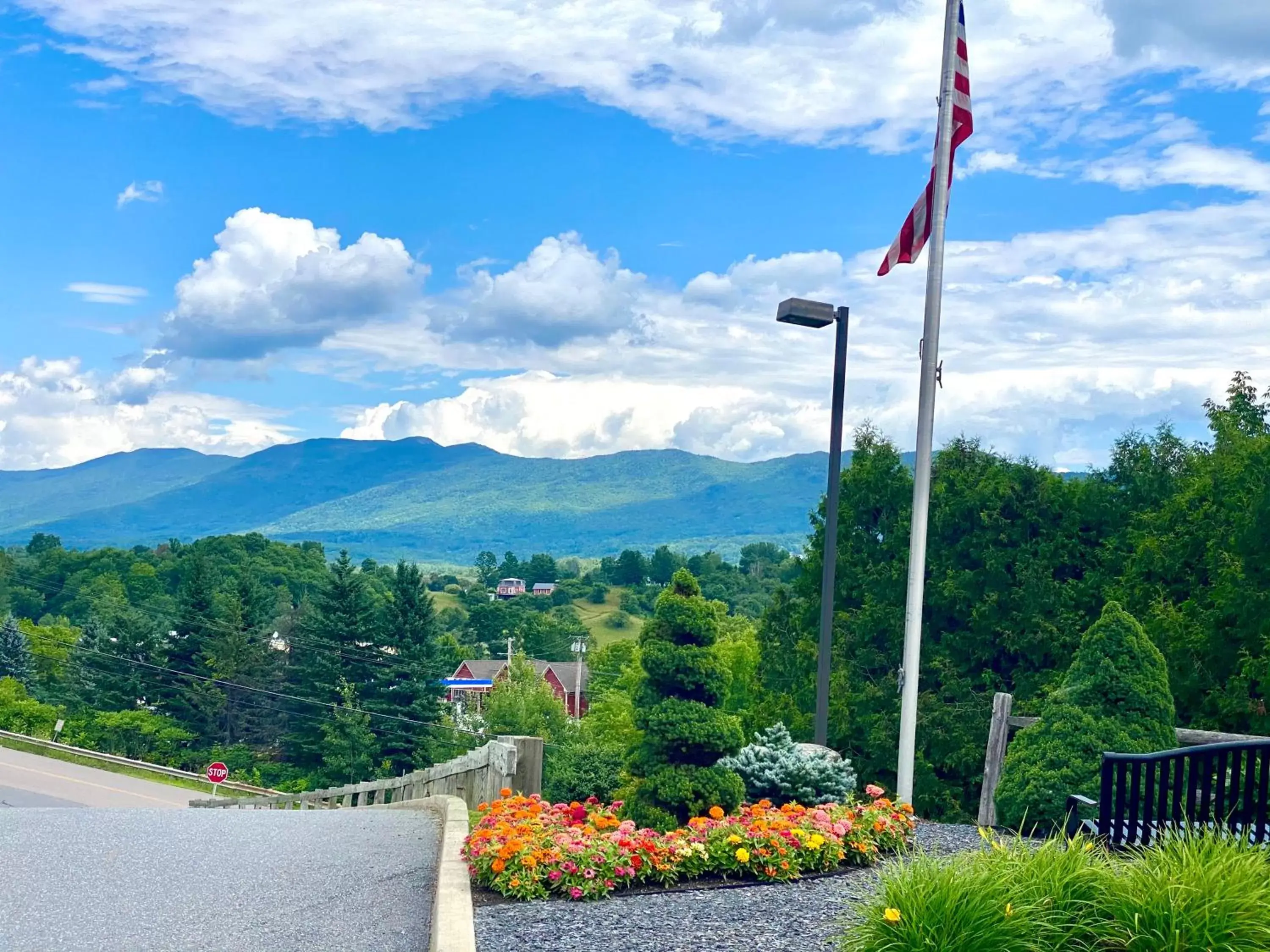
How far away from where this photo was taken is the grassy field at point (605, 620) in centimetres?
11725

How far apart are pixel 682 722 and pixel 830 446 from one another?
120 inches

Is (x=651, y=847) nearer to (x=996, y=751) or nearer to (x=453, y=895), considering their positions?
(x=453, y=895)

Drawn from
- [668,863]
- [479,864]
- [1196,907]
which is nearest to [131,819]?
[479,864]

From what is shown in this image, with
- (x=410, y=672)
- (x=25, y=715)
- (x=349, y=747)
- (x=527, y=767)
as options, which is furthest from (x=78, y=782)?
(x=527, y=767)

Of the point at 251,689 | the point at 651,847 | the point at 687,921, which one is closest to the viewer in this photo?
the point at 687,921

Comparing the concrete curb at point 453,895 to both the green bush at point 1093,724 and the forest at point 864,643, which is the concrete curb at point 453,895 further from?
the green bush at point 1093,724

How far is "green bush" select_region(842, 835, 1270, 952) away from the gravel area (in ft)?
2.77

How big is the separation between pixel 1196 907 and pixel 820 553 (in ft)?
81.1

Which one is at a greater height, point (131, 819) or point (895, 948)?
point (895, 948)

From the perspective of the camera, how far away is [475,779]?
1167 cm

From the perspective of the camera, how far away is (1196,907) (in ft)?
17.3

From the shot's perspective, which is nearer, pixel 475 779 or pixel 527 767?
pixel 527 767

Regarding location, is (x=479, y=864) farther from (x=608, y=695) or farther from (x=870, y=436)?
(x=608, y=695)

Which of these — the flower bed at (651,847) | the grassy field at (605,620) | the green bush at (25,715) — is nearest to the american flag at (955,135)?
the flower bed at (651,847)
